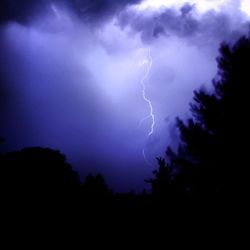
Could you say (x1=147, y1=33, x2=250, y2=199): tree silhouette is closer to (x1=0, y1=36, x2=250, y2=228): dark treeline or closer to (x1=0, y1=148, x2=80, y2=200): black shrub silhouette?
(x1=0, y1=36, x2=250, y2=228): dark treeline

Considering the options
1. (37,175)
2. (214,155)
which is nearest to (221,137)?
(214,155)

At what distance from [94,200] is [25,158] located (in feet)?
18.4

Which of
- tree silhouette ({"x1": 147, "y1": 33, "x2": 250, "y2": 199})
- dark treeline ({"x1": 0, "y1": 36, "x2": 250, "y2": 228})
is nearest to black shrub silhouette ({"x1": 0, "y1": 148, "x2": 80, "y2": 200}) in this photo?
dark treeline ({"x1": 0, "y1": 36, "x2": 250, "y2": 228})

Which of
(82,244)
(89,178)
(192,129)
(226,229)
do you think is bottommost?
(226,229)

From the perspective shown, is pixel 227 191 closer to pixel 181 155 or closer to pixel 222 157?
pixel 222 157

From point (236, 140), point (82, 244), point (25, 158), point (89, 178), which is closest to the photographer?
point (236, 140)

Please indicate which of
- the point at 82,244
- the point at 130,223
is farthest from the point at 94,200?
the point at 82,244

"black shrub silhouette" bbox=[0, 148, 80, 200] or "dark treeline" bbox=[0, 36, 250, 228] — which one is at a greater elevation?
"black shrub silhouette" bbox=[0, 148, 80, 200]

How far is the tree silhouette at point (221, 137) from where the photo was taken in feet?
24.1

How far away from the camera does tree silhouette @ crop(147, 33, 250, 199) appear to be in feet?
24.1

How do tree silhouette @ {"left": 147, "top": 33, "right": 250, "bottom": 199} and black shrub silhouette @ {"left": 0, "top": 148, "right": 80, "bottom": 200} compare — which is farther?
black shrub silhouette @ {"left": 0, "top": 148, "right": 80, "bottom": 200}

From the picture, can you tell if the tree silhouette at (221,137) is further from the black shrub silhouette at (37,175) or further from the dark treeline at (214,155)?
the black shrub silhouette at (37,175)

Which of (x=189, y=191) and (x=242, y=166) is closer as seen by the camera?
(x=242, y=166)

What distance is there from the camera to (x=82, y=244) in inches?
408
